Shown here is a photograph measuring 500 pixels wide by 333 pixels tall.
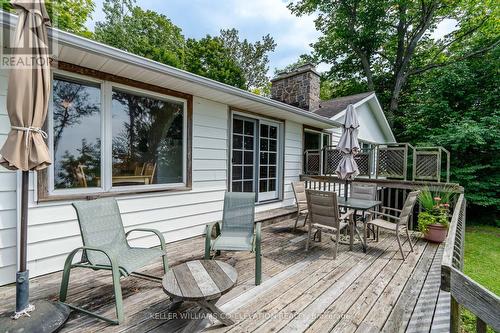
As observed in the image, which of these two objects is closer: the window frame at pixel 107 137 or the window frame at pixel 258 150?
the window frame at pixel 107 137

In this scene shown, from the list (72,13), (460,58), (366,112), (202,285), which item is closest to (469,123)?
(366,112)

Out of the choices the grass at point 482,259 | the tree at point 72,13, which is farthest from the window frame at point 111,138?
the tree at point 72,13

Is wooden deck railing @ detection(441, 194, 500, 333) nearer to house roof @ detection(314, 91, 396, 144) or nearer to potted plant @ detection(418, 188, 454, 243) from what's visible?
potted plant @ detection(418, 188, 454, 243)

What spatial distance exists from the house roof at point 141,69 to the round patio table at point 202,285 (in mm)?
2360

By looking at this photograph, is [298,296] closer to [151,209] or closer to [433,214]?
[151,209]

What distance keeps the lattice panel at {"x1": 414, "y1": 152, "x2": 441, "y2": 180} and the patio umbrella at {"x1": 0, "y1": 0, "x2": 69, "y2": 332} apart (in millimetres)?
7231

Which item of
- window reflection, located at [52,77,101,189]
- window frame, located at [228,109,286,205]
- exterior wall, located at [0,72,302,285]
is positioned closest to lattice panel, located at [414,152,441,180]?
exterior wall, located at [0,72,302,285]

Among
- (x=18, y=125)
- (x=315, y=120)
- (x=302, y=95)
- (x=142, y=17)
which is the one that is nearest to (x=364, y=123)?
(x=302, y=95)

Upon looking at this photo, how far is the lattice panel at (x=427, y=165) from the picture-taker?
597 cm

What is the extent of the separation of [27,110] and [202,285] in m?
1.95

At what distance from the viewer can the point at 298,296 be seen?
255cm

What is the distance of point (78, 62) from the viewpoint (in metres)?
2.90

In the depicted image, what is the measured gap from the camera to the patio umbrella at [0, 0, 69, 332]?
187cm

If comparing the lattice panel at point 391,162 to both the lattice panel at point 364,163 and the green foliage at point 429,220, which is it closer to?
the lattice panel at point 364,163
